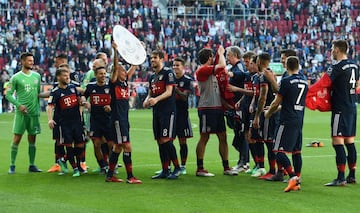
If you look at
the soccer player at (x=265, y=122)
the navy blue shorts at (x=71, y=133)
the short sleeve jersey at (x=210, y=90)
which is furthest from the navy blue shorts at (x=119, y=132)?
the soccer player at (x=265, y=122)

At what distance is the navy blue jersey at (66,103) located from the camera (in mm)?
14773

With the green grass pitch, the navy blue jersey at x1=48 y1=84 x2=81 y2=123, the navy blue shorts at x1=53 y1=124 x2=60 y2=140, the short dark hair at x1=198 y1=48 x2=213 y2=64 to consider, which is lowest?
the green grass pitch

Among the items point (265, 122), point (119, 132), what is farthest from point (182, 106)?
point (119, 132)

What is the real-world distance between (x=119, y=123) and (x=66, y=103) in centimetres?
180

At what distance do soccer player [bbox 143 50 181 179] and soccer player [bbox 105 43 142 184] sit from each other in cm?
55

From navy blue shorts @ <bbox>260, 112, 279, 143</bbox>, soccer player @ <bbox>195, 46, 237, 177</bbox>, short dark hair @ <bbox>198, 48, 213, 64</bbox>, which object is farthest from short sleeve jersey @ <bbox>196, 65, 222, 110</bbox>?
navy blue shorts @ <bbox>260, 112, 279, 143</bbox>

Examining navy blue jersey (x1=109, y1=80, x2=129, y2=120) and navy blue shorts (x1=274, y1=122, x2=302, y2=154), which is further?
navy blue jersey (x1=109, y1=80, x2=129, y2=120)

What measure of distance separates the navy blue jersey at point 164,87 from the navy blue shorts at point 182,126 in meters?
0.89

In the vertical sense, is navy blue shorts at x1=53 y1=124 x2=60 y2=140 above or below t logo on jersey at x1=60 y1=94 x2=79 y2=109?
below

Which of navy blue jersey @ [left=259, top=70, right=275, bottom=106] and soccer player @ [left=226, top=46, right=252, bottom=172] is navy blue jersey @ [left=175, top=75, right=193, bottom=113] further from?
navy blue jersey @ [left=259, top=70, right=275, bottom=106]

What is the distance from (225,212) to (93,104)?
492cm

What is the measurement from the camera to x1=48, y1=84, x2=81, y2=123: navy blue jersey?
14.8 metres

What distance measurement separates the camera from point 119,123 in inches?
527

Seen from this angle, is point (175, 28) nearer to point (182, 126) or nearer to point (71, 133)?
point (182, 126)
